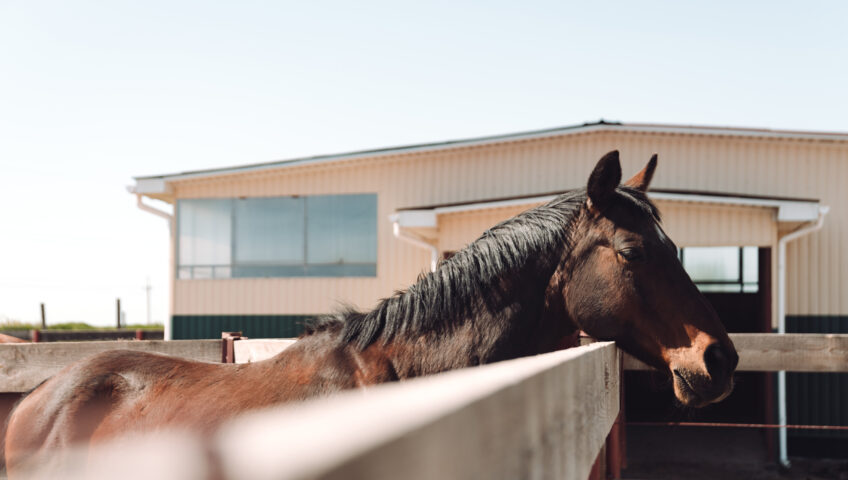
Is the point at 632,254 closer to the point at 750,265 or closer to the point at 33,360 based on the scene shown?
the point at 33,360

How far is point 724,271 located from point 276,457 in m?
16.0

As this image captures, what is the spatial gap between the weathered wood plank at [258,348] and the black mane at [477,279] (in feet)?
4.01

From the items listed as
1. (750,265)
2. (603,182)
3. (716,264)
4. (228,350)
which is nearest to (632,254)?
(603,182)

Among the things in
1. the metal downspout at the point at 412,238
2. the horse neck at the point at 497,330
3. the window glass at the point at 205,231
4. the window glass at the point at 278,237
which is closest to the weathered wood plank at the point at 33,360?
the horse neck at the point at 497,330

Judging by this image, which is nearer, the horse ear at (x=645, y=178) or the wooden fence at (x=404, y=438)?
the wooden fence at (x=404, y=438)

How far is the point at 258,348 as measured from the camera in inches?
168

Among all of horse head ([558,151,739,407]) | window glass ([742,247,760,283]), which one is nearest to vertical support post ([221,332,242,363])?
horse head ([558,151,739,407])

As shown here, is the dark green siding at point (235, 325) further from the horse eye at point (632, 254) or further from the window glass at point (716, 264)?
the horse eye at point (632, 254)

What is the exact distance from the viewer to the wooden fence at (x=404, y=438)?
46 cm

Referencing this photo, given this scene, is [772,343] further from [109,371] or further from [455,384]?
[455,384]

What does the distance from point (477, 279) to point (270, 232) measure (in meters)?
11.9

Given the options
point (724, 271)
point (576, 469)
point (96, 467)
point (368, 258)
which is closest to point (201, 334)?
point (368, 258)

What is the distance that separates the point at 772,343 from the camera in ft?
15.2

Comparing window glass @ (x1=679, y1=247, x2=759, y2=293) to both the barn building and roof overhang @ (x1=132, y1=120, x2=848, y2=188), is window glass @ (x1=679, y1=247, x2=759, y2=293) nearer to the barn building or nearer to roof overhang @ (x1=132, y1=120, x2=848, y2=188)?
the barn building
